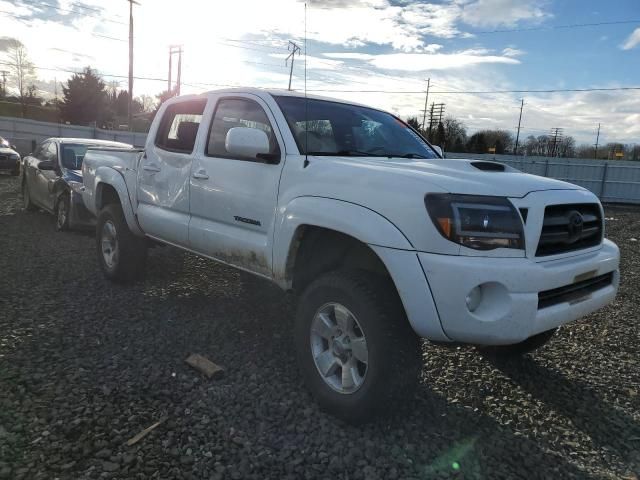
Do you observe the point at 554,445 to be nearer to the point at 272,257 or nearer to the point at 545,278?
the point at 545,278

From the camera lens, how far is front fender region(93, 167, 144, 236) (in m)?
5.11

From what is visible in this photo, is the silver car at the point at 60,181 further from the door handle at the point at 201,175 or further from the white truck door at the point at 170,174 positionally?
the door handle at the point at 201,175

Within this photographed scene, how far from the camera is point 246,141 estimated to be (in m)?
3.34

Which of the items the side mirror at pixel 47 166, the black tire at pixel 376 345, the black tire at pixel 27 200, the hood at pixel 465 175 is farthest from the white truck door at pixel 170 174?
the black tire at pixel 27 200

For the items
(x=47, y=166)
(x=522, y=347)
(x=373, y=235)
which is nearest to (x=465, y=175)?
(x=373, y=235)

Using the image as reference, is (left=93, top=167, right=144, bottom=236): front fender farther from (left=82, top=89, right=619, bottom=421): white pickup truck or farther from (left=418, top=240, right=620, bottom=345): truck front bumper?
(left=418, top=240, right=620, bottom=345): truck front bumper

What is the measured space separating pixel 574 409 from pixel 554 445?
524 mm

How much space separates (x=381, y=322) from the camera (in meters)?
2.73

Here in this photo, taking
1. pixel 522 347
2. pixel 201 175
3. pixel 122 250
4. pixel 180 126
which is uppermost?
pixel 180 126

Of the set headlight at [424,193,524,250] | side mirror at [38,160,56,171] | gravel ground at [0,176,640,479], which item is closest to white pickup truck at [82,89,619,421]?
headlight at [424,193,524,250]

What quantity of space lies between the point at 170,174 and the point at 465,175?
9.06 feet

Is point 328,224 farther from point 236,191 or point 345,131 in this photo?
point 345,131

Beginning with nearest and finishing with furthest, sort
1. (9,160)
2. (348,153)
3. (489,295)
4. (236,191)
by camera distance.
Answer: (489,295)
(348,153)
(236,191)
(9,160)

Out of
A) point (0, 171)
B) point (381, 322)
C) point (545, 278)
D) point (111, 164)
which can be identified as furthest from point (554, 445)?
point (0, 171)
